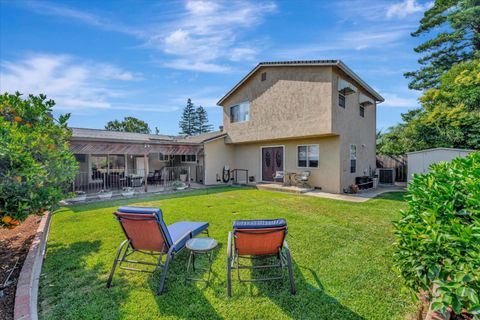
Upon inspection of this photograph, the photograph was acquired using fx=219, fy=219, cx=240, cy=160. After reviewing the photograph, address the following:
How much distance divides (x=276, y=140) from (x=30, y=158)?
11.8 meters

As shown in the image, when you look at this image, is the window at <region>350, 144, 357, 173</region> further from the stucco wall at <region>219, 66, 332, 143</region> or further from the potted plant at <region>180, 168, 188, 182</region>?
the potted plant at <region>180, 168, 188, 182</region>

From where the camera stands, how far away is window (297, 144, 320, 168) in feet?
41.3

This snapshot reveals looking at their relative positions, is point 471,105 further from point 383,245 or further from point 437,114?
point 383,245

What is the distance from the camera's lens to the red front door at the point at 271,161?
1443 centimetres

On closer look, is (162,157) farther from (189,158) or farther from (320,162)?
(320,162)

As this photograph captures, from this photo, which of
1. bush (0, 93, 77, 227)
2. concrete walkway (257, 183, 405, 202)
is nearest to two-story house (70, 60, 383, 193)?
concrete walkway (257, 183, 405, 202)

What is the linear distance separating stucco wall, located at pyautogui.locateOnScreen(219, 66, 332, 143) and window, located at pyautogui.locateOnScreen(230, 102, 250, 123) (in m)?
0.33

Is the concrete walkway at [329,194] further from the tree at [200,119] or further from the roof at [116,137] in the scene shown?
the tree at [200,119]

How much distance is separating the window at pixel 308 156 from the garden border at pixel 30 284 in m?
11.8

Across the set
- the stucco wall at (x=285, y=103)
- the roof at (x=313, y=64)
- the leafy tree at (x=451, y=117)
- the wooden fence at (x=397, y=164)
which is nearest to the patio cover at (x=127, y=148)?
the stucco wall at (x=285, y=103)

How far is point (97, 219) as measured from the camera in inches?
273

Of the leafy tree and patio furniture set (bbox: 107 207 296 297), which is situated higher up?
the leafy tree

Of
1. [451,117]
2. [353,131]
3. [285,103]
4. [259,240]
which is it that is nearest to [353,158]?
[353,131]

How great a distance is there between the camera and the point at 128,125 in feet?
152
